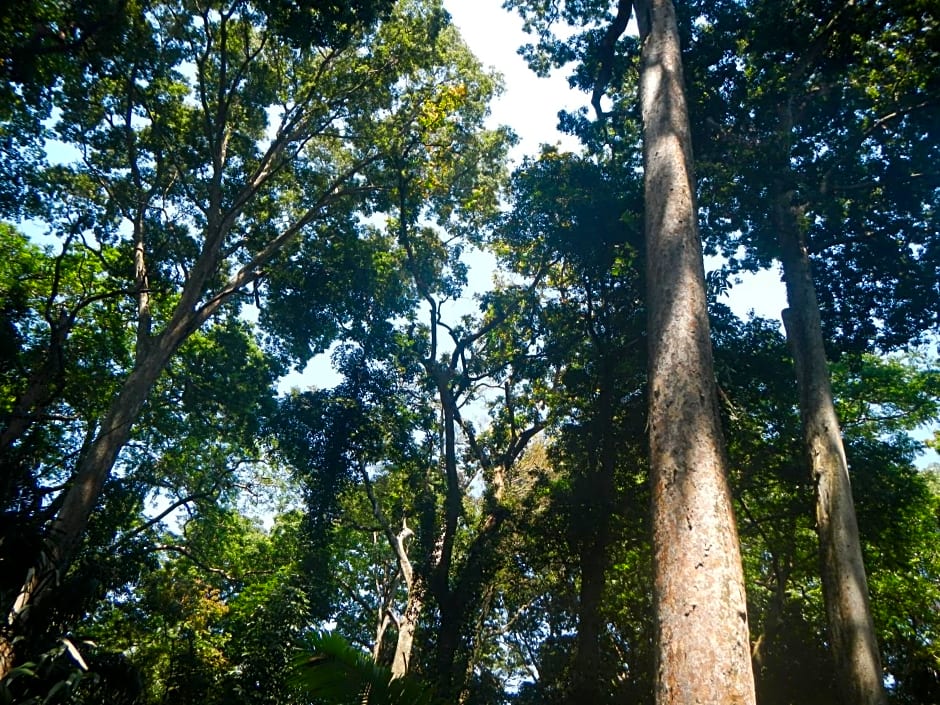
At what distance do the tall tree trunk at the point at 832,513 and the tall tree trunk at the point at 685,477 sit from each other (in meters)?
4.24

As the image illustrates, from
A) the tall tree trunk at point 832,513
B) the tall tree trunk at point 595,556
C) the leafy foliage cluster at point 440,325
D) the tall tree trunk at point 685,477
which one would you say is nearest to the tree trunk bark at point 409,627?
the leafy foliage cluster at point 440,325

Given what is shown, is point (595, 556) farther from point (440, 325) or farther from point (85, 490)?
point (85, 490)

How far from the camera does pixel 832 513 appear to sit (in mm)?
6602

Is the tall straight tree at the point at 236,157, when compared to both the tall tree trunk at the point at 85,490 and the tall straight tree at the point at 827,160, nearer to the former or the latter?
the tall tree trunk at the point at 85,490

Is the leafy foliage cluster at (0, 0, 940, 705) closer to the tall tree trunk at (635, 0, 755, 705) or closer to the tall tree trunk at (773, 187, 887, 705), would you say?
the tall tree trunk at (773, 187, 887, 705)

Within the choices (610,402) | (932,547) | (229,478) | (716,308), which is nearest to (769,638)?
(932,547)

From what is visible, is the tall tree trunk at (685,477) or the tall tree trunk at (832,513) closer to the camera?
the tall tree trunk at (685,477)

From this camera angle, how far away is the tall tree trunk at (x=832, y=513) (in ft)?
18.7

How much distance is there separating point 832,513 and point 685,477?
4.71 meters

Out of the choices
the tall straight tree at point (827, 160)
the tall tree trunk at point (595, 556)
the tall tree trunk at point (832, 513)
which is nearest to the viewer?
the tall tree trunk at point (832, 513)

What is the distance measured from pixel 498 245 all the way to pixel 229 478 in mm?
10825

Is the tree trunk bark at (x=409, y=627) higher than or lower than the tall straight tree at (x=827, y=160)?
lower

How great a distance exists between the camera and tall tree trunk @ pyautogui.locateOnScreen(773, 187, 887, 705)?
5.70 metres

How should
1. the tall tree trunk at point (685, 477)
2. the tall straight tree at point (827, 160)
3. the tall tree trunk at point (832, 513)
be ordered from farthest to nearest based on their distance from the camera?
the tall straight tree at point (827, 160)
the tall tree trunk at point (832, 513)
the tall tree trunk at point (685, 477)
